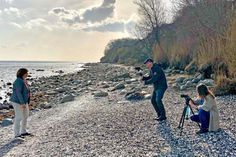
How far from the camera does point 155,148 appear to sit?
29.6 ft

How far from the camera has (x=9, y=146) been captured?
11406 mm

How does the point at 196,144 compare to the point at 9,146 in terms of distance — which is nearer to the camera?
the point at 196,144

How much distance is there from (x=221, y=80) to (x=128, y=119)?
634 centimetres

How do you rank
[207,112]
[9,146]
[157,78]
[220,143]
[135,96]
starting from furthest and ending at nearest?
[135,96] < [157,78] < [9,146] < [207,112] < [220,143]

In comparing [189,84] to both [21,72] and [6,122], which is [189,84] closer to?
[6,122]

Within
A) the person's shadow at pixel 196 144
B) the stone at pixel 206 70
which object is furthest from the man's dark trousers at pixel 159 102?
the stone at pixel 206 70

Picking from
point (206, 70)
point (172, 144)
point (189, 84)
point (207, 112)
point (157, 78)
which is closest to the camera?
point (172, 144)

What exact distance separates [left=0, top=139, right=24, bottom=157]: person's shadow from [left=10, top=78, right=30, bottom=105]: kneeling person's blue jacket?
1239 mm

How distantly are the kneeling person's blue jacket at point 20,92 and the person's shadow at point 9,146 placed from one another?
4.06ft

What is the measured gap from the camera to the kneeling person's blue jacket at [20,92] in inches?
457

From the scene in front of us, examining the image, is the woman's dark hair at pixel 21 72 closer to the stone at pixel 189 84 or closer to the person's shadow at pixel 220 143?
the person's shadow at pixel 220 143

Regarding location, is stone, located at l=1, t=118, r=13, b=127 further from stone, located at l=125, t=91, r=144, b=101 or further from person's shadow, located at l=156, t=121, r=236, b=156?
person's shadow, located at l=156, t=121, r=236, b=156

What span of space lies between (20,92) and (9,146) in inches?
67.1

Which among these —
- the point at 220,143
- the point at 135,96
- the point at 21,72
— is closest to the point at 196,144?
the point at 220,143
